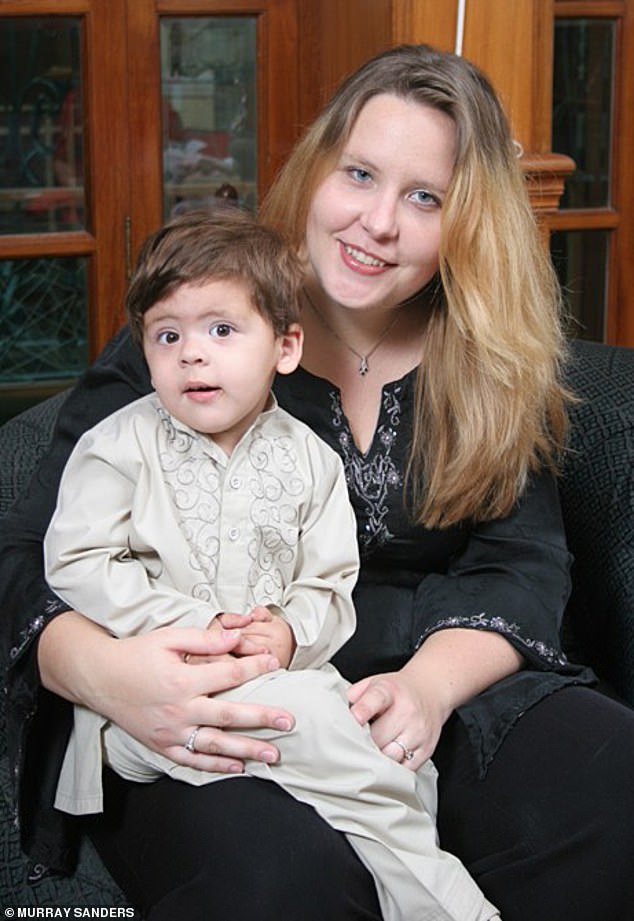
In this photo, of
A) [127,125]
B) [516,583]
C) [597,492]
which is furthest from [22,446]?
[127,125]

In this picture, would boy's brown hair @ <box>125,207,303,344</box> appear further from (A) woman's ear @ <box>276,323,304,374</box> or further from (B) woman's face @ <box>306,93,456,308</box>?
(B) woman's face @ <box>306,93,456,308</box>

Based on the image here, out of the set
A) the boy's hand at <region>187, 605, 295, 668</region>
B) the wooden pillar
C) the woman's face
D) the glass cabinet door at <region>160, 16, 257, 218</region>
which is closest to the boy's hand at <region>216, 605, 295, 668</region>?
the boy's hand at <region>187, 605, 295, 668</region>

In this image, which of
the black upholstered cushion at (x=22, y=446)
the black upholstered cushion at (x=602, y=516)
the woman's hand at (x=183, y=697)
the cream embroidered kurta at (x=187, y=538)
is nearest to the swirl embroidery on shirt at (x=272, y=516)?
the cream embroidered kurta at (x=187, y=538)

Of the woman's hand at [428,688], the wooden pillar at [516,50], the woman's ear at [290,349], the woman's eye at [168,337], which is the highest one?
the wooden pillar at [516,50]

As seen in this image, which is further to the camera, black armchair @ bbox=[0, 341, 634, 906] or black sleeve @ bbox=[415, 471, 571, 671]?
black armchair @ bbox=[0, 341, 634, 906]

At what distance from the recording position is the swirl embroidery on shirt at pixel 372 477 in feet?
6.38

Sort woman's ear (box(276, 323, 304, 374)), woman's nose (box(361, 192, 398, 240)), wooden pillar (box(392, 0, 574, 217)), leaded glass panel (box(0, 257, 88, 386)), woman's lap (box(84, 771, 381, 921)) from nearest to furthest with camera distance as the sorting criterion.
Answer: woman's lap (box(84, 771, 381, 921))
woman's ear (box(276, 323, 304, 374))
woman's nose (box(361, 192, 398, 240))
wooden pillar (box(392, 0, 574, 217))
leaded glass panel (box(0, 257, 88, 386))

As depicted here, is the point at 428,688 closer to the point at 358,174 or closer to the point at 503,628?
the point at 503,628

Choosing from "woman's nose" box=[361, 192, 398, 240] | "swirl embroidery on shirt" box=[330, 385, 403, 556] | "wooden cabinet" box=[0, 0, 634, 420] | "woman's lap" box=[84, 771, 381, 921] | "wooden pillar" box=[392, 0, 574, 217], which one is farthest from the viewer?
"wooden cabinet" box=[0, 0, 634, 420]

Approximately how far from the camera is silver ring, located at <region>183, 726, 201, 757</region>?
158 centimetres

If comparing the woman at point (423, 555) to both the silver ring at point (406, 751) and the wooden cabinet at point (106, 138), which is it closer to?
the silver ring at point (406, 751)

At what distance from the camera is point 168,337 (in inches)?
64.9

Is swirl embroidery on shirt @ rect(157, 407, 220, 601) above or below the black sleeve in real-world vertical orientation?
above

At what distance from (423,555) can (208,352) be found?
1.65 ft
